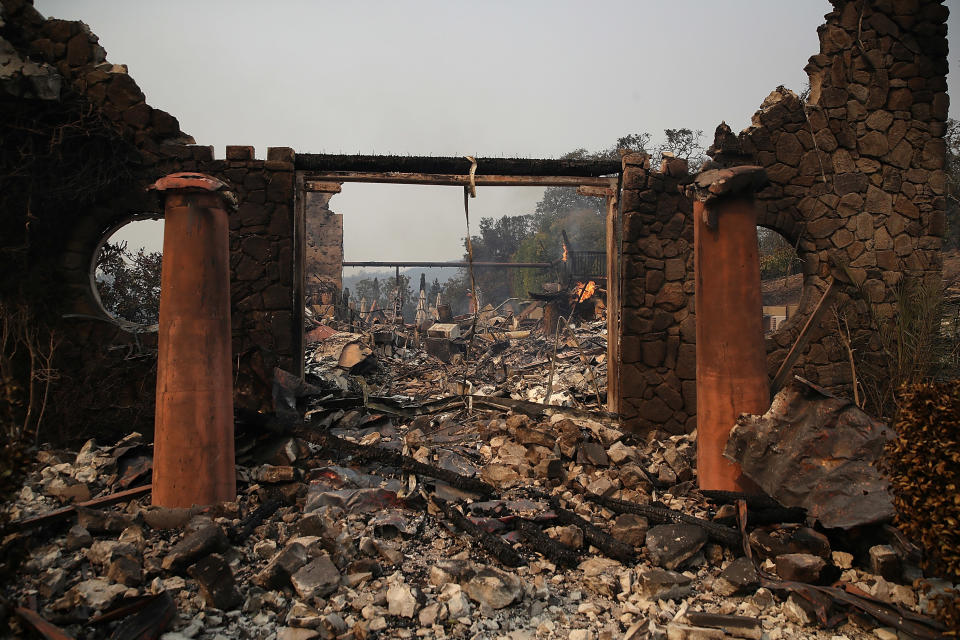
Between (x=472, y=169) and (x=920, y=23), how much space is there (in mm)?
5796

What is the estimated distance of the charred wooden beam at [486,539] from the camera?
11.7 feet

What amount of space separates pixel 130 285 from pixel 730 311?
10.00 m

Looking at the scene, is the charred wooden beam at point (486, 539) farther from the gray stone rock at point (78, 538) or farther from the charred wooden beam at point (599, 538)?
the gray stone rock at point (78, 538)

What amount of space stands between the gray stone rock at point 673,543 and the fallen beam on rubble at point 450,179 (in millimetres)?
4426

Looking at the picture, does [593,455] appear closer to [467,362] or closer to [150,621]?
[150,621]

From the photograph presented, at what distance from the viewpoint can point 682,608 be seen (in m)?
3.07

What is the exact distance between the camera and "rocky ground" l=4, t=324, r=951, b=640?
2867 millimetres

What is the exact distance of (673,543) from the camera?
144 inches

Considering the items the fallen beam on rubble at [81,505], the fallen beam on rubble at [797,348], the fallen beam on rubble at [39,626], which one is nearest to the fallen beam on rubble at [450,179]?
the fallen beam on rubble at [797,348]

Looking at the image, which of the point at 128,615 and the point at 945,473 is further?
the point at 128,615

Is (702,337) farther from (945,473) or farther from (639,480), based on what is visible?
(945,473)

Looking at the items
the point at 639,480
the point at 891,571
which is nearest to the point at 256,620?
the point at 639,480

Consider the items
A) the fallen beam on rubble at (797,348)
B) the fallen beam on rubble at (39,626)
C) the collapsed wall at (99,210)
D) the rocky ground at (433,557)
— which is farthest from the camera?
the collapsed wall at (99,210)

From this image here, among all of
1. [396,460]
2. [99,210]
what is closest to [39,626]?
[396,460]
